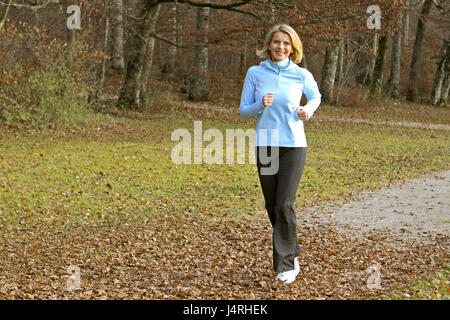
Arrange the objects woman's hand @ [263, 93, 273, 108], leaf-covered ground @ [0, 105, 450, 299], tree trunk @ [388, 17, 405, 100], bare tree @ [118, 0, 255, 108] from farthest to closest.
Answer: tree trunk @ [388, 17, 405, 100], bare tree @ [118, 0, 255, 108], leaf-covered ground @ [0, 105, 450, 299], woman's hand @ [263, 93, 273, 108]

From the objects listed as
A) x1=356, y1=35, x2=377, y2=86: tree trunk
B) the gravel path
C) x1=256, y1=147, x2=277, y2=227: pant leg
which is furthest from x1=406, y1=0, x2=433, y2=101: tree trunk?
x1=256, y1=147, x2=277, y2=227: pant leg

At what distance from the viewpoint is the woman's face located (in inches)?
203

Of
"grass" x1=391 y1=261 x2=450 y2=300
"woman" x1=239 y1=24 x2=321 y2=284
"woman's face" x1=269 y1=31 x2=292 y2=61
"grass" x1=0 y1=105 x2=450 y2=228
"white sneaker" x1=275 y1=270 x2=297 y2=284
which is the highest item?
"woman's face" x1=269 y1=31 x2=292 y2=61

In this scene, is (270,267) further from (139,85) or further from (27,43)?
(139,85)

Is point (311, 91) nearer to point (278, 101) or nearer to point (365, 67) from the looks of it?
point (278, 101)

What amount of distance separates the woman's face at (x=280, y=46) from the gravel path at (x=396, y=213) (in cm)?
334

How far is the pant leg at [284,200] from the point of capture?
5.18m

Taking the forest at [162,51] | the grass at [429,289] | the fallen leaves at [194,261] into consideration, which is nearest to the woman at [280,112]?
the fallen leaves at [194,261]

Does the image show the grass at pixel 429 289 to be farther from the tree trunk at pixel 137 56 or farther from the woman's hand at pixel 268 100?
the tree trunk at pixel 137 56

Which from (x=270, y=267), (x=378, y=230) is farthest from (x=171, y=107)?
(x=270, y=267)

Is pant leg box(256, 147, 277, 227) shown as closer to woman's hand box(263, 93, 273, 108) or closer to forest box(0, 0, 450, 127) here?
woman's hand box(263, 93, 273, 108)

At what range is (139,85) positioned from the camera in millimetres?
21359

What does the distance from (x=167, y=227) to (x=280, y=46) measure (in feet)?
12.3

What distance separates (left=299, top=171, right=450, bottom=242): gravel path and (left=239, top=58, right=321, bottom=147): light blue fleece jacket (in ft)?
9.97
